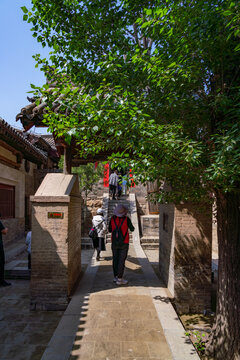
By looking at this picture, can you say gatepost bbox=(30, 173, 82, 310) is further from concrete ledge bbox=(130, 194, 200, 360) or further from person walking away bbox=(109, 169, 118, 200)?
person walking away bbox=(109, 169, 118, 200)

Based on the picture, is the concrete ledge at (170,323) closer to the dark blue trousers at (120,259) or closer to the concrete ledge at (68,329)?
the dark blue trousers at (120,259)

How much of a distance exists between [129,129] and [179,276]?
368 cm

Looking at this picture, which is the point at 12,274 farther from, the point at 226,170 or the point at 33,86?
the point at 226,170

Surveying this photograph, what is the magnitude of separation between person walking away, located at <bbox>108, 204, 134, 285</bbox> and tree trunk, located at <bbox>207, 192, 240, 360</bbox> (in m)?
2.35

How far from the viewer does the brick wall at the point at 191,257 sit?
5.71 m

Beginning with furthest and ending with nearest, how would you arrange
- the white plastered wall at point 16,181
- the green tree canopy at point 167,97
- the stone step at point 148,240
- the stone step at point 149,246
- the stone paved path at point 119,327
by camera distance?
the stone step at point 148,240
the stone step at point 149,246
the white plastered wall at point 16,181
the stone paved path at point 119,327
the green tree canopy at point 167,97

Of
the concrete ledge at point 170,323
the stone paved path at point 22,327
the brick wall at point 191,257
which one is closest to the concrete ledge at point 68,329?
the stone paved path at point 22,327

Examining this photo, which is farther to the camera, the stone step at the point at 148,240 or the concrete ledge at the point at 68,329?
the stone step at the point at 148,240

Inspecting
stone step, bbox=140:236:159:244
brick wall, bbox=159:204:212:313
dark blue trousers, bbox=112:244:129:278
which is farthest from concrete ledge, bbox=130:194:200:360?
stone step, bbox=140:236:159:244

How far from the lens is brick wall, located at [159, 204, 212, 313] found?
18.7 ft

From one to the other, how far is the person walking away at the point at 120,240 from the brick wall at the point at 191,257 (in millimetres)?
1070

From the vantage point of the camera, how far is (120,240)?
238 inches

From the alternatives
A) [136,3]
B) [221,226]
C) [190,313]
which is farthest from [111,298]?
[136,3]

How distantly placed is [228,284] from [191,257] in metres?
1.74
